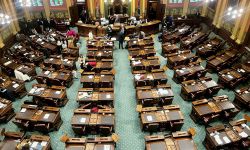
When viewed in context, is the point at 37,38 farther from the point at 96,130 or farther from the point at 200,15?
the point at 200,15

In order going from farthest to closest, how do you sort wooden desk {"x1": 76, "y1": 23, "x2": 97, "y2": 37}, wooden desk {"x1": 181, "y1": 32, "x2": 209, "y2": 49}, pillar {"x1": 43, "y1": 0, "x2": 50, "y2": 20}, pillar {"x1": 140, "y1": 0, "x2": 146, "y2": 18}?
pillar {"x1": 140, "y1": 0, "x2": 146, "y2": 18} → pillar {"x1": 43, "y1": 0, "x2": 50, "y2": 20} → wooden desk {"x1": 76, "y1": 23, "x2": 97, "y2": 37} → wooden desk {"x1": 181, "y1": 32, "x2": 209, "y2": 49}

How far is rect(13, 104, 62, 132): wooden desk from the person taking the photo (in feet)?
31.3

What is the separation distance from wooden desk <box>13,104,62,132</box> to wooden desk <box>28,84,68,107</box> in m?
0.80

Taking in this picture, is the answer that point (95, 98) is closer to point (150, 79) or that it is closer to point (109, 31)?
point (150, 79)

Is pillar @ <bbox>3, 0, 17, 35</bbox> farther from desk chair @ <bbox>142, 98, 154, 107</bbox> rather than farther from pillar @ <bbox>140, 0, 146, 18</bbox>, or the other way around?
desk chair @ <bbox>142, 98, 154, 107</bbox>

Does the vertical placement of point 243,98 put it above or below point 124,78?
above

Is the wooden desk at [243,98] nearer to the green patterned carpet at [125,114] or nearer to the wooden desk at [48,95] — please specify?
the green patterned carpet at [125,114]

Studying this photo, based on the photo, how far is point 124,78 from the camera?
44.0 feet

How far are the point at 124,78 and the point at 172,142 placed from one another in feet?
18.9

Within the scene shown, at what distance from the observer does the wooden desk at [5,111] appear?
10199 mm

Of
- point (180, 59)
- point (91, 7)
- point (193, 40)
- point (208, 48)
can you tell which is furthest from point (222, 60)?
point (91, 7)

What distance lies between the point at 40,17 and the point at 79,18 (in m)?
3.31

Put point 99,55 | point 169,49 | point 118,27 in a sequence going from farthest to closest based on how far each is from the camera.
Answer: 1. point 118,27
2. point 169,49
3. point 99,55

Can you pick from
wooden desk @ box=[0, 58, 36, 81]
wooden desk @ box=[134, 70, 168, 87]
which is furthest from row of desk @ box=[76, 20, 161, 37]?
wooden desk @ box=[134, 70, 168, 87]
